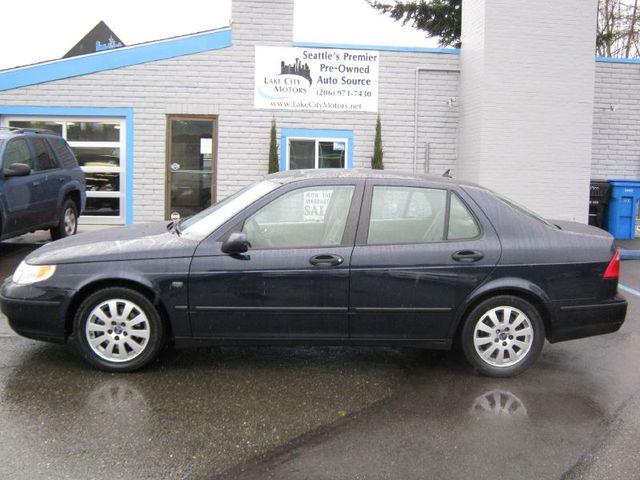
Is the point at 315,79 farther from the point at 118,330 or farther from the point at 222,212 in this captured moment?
the point at 118,330

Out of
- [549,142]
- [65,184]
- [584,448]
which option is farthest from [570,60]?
[584,448]

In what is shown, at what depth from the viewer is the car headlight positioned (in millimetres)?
4793

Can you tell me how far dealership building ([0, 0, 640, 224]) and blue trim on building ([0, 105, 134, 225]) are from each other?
0.03m

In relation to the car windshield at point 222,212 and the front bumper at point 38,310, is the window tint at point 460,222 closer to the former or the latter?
the car windshield at point 222,212

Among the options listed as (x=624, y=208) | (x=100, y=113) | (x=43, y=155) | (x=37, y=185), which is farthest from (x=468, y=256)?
(x=100, y=113)

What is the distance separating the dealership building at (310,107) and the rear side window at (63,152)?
190cm

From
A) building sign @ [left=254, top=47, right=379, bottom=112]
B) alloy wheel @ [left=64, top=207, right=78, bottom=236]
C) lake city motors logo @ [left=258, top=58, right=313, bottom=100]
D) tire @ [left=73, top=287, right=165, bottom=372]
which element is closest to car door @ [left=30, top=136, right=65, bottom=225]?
alloy wheel @ [left=64, top=207, right=78, bottom=236]

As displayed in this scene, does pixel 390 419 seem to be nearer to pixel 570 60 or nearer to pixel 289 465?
pixel 289 465

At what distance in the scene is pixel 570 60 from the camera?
11.8m

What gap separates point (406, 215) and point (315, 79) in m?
8.16

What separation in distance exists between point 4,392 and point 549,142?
10163mm

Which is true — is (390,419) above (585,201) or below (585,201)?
below

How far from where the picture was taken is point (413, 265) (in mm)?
4816

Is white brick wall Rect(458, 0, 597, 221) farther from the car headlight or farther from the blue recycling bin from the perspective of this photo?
the car headlight
